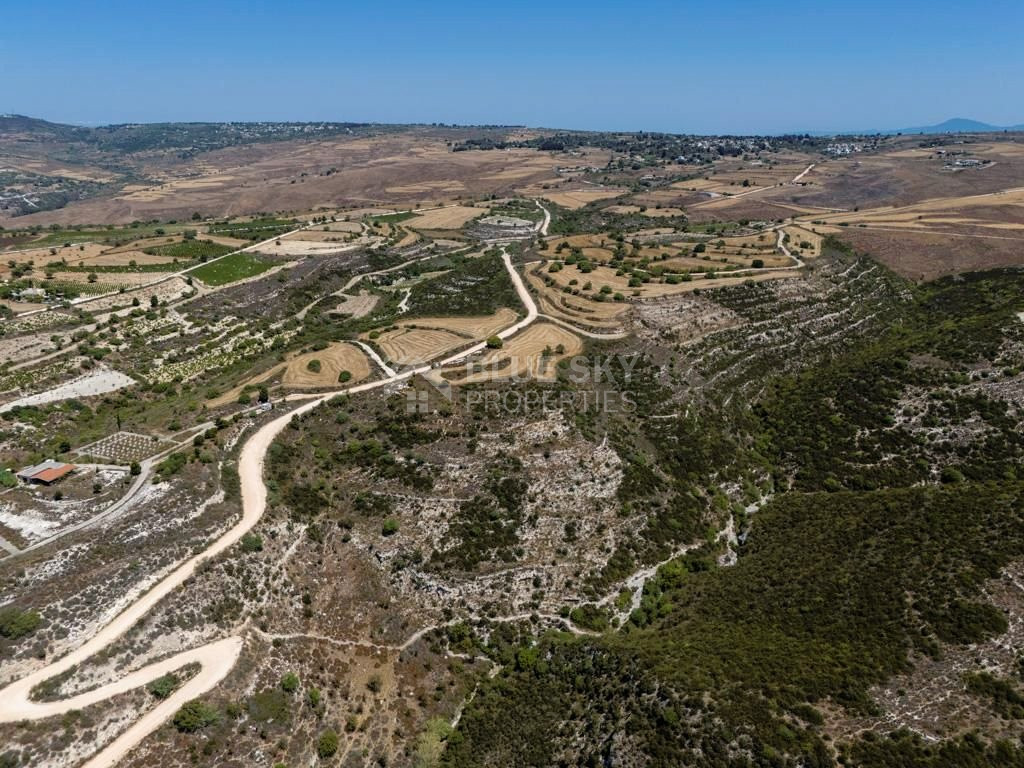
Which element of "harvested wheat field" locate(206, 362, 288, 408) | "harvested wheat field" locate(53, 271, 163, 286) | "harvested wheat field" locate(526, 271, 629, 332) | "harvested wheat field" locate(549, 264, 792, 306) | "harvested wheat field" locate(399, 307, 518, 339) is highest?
"harvested wheat field" locate(549, 264, 792, 306)

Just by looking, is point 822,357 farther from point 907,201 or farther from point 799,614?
point 907,201

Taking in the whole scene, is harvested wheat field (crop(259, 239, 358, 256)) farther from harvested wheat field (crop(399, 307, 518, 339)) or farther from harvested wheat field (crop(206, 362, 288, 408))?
harvested wheat field (crop(206, 362, 288, 408))

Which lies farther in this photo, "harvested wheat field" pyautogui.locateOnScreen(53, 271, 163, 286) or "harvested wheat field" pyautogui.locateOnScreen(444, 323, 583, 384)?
"harvested wheat field" pyautogui.locateOnScreen(53, 271, 163, 286)

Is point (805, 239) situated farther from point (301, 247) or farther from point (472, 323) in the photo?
point (301, 247)

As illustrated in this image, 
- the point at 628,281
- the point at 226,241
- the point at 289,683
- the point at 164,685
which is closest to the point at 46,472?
the point at 164,685

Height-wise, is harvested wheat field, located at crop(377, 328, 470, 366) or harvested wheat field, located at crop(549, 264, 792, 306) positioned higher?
harvested wheat field, located at crop(549, 264, 792, 306)

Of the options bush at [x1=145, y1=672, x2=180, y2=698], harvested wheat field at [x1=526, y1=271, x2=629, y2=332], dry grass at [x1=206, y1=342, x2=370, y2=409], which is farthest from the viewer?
harvested wheat field at [x1=526, y1=271, x2=629, y2=332]

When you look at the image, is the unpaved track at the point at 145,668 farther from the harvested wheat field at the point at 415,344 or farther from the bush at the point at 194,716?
the harvested wheat field at the point at 415,344

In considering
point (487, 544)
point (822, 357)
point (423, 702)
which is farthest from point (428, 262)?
point (423, 702)

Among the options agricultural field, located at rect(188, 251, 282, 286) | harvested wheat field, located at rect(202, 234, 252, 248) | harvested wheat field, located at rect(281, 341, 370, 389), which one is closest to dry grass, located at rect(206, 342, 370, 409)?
harvested wheat field, located at rect(281, 341, 370, 389)
